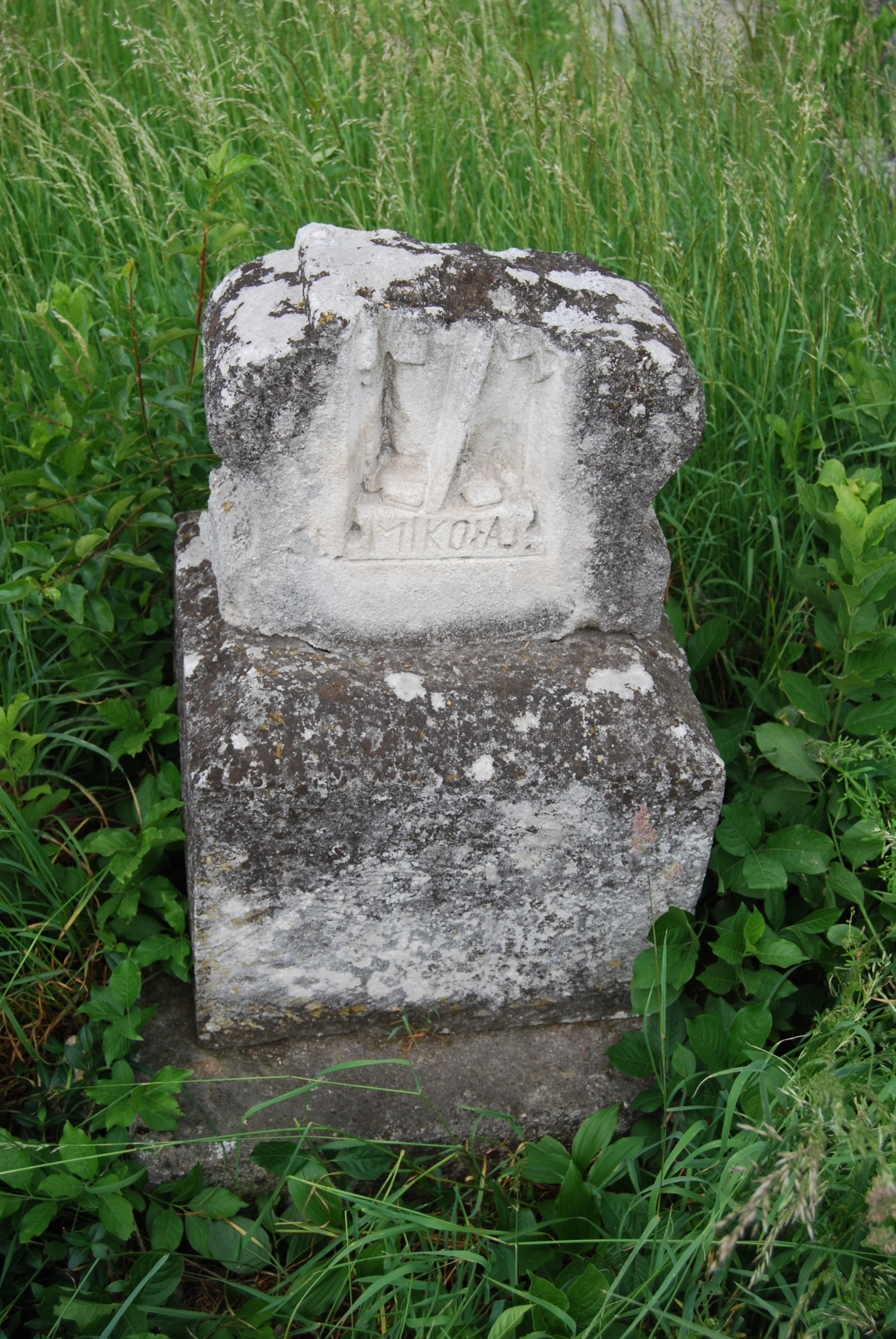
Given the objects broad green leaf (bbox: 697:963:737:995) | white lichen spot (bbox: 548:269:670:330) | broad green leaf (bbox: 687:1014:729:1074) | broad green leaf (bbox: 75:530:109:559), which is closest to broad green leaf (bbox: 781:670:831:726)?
broad green leaf (bbox: 697:963:737:995)

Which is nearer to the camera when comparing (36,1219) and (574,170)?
(36,1219)

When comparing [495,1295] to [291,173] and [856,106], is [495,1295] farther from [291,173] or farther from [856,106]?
[856,106]

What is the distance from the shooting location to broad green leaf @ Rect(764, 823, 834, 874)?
6.03 feet

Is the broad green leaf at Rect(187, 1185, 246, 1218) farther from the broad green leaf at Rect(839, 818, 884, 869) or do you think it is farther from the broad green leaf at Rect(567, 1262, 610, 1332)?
the broad green leaf at Rect(839, 818, 884, 869)

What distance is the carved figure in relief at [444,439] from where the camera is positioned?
1539 millimetres

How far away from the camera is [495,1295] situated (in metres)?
1.65

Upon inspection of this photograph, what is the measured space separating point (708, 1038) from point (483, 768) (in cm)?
59

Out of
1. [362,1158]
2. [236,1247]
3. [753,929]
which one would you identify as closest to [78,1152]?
[236,1247]

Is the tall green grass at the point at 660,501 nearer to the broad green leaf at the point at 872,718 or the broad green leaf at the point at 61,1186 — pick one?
the broad green leaf at the point at 61,1186

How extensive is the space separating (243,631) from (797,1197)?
115cm

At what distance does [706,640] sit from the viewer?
2.21m

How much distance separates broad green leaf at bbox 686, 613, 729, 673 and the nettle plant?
0.16 m

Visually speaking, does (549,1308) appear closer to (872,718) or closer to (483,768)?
(483,768)

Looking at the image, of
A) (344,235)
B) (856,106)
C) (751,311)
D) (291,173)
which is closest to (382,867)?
(344,235)
